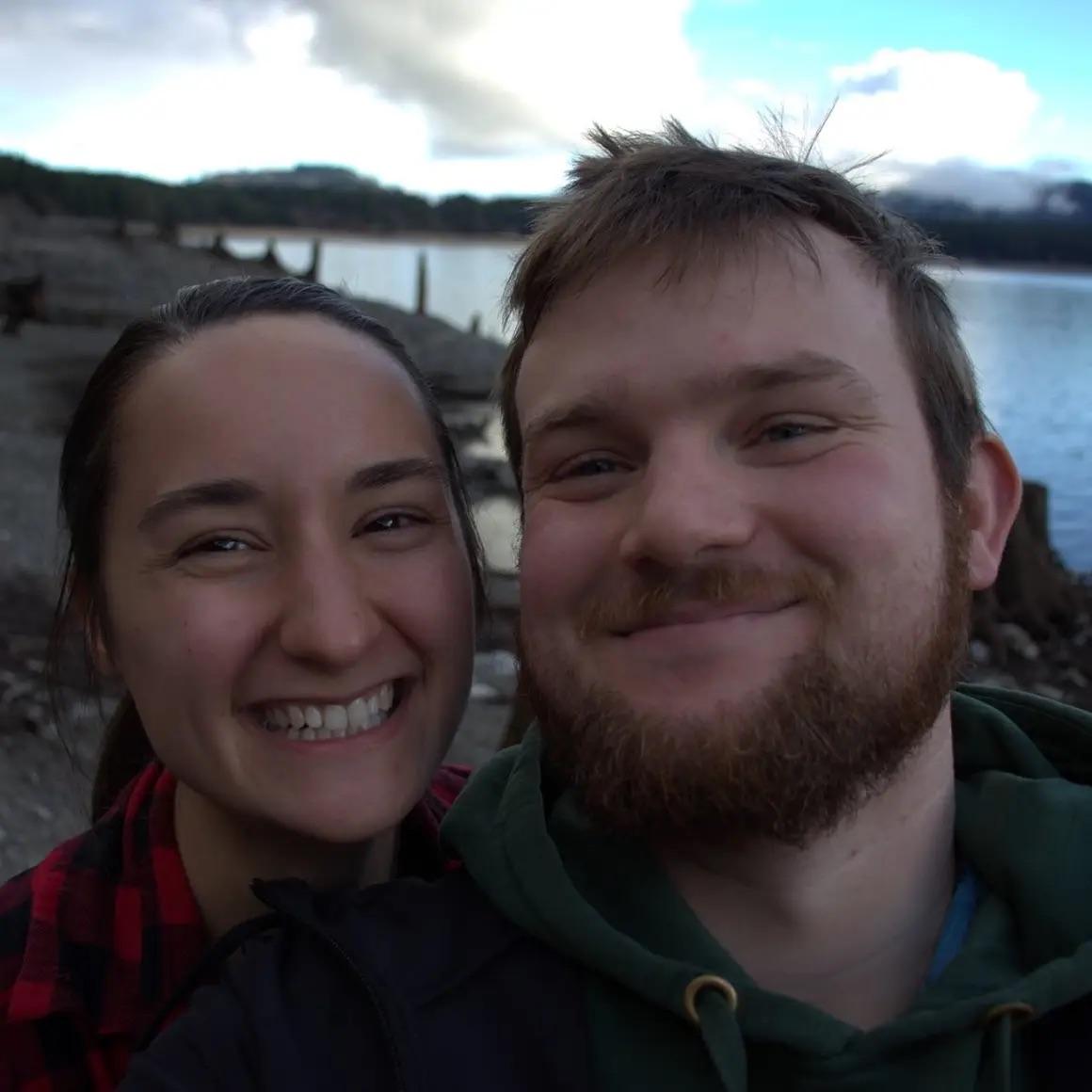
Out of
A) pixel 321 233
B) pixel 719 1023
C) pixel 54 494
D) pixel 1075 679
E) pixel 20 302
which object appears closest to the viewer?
pixel 719 1023

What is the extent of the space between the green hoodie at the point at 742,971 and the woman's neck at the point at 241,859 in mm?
374

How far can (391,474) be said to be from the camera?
1854 millimetres

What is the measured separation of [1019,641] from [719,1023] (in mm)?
9594

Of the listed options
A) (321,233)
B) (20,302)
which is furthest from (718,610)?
(321,233)

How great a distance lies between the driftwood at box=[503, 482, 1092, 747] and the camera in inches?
389

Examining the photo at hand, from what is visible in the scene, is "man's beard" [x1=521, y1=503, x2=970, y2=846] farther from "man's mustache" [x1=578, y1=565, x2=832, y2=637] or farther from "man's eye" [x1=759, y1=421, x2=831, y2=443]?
"man's eye" [x1=759, y1=421, x2=831, y2=443]

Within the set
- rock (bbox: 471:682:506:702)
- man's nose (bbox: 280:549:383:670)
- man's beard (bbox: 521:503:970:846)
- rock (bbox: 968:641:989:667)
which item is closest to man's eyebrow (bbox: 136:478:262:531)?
man's nose (bbox: 280:549:383:670)

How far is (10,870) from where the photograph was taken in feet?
13.8

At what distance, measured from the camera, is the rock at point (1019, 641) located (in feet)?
32.4

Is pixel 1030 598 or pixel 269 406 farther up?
pixel 269 406

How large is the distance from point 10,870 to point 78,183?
77486 mm

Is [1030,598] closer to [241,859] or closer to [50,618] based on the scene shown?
[50,618]

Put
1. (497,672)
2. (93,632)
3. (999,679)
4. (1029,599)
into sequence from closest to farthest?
(93,632)
(497,672)
(999,679)
(1029,599)

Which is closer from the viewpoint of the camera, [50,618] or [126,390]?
[126,390]
